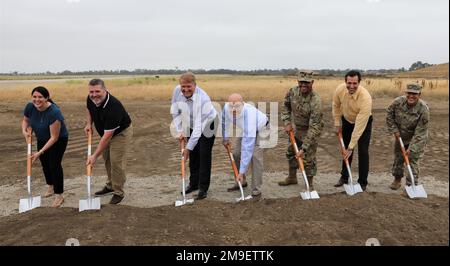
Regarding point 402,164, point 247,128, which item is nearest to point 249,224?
point 247,128

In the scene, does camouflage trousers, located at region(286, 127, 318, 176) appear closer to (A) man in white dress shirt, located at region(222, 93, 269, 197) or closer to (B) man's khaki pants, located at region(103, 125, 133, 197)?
(A) man in white dress shirt, located at region(222, 93, 269, 197)

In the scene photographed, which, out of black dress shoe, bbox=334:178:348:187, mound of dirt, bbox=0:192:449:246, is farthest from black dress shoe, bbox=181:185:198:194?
black dress shoe, bbox=334:178:348:187

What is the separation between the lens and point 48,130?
5.05 m

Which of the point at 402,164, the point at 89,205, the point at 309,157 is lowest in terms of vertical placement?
the point at 89,205

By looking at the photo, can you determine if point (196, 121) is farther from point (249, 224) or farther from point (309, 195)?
point (309, 195)

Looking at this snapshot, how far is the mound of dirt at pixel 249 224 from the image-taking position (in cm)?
369

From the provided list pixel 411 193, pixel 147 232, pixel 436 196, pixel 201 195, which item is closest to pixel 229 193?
pixel 201 195

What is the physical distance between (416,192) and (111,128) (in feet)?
13.6

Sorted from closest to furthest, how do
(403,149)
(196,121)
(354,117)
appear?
(196,121) < (403,149) < (354,117)

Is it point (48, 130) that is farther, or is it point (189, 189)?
point (189, 189)

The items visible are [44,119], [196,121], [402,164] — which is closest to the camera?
[44,119]

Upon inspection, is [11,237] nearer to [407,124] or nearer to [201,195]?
[201,195]

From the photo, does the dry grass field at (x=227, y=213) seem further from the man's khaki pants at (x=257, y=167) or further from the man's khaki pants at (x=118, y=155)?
the man's khaki pants at (x=118, y=155)

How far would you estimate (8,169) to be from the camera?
741 cm
